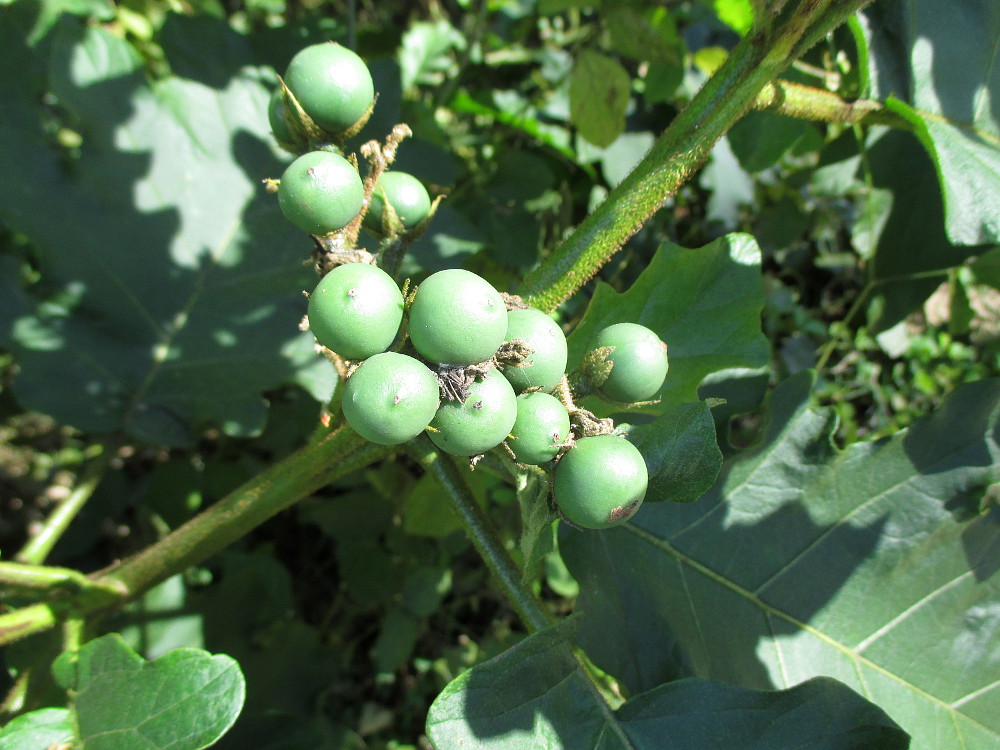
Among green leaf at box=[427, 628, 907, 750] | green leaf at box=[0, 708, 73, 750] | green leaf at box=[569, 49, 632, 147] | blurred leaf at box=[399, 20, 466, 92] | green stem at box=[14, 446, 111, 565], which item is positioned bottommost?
green leaf at box=[427, 628, 907, 750]

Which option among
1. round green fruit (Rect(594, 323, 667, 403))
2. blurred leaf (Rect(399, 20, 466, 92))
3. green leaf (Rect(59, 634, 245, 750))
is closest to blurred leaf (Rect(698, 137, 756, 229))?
blurred leaf (Rect(399, 20, 466, 92))

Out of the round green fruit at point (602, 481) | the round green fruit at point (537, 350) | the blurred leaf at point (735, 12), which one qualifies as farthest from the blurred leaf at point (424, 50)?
the round green fruit at point (602, 481)

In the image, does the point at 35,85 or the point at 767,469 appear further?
the point at 35,85

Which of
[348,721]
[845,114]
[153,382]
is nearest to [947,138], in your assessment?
[845,114]

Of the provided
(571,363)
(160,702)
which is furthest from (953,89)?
(160,702)

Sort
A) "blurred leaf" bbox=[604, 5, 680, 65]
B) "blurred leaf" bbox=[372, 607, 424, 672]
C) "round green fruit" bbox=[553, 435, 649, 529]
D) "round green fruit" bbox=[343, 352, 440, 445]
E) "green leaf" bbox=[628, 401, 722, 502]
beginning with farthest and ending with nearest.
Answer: "blurred leaf" bbox=[372, 607, 424, 672] < "blurred leaf" bbox=[604, 5, 680, 65] < "green leaf" bbox=[628, 401, 722, 502] < "round green fruit" bbox=[553, 435, 649, 529] < "round green fruit" bbox=[343, 352, 440, 445]

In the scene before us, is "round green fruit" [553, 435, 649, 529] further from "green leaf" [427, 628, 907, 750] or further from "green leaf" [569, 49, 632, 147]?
"green leaf" [569, 49, 632, 147]

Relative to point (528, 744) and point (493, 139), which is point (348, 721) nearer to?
point (528, 744)
